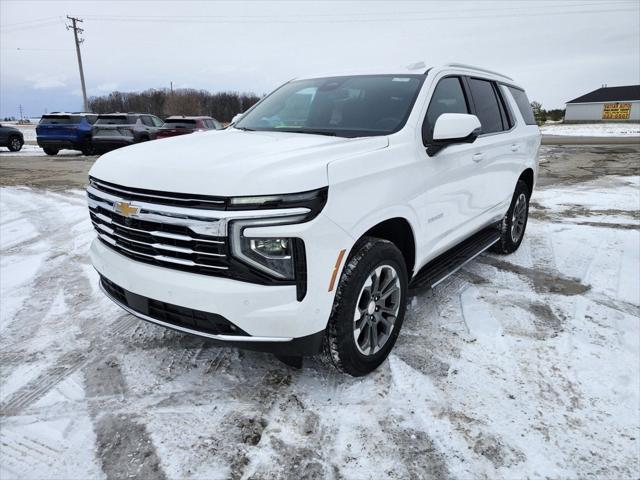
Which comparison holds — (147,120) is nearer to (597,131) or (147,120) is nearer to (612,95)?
(597,131)

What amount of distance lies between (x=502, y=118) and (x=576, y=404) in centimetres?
302

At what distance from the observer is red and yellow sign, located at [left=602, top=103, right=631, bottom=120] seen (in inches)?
2494

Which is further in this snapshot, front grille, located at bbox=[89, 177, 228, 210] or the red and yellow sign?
the red and yellow sign

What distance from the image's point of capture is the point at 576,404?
2.64 meters

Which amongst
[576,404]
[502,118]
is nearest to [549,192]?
[502,118]

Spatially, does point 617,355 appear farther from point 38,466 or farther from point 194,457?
point 38,466

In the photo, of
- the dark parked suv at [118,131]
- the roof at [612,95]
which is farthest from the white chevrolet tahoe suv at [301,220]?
the roof at [612,95]

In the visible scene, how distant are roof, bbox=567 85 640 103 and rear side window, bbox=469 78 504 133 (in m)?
73.6

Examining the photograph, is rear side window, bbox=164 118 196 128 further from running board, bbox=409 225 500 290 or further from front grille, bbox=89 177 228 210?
front grille, bbox=89 177 228 210

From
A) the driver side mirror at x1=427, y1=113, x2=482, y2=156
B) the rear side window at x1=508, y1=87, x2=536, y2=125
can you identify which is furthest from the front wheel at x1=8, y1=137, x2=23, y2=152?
the driver side mirror at x1=427, y1=113, x2=482, y2=156

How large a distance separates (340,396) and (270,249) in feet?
3.45

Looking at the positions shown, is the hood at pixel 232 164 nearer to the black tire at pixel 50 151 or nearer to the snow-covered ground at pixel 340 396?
the snow-covered ground at pixel 340 396

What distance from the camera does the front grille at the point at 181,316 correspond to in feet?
7.73

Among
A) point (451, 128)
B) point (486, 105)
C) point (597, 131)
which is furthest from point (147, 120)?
point (597, 131)
